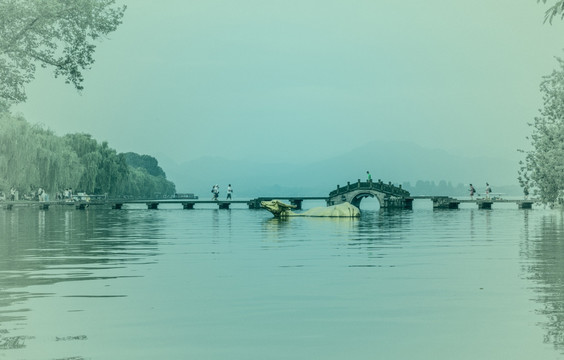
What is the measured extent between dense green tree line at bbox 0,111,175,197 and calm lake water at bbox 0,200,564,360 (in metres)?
52.9

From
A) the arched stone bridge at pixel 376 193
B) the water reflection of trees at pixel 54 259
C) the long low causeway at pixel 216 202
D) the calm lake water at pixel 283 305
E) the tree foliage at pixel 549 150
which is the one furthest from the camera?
the arched stone bridge at pixel 376 193

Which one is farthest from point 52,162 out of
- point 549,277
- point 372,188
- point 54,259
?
point 549,277

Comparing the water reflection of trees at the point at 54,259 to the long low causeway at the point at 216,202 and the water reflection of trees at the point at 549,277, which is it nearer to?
the water reflection of trees at the point at 549,277

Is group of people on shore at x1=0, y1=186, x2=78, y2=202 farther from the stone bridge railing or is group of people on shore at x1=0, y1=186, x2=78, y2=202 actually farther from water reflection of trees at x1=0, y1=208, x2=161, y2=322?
water reflection of trees at x1=0, y1=208, x2=161, y2=322

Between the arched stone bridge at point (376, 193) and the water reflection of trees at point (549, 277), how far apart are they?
232 feet

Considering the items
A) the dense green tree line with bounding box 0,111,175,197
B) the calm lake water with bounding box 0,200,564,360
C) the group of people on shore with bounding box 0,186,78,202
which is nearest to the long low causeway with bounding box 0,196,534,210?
the group of people on shore with bounding box 0,186,78,202

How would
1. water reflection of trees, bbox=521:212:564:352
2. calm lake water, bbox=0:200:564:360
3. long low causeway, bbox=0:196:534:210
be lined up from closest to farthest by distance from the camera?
calm lake water, bbox=0:200:564:360 < water reflection of trees, bbox=521:212:564:352 < long low causeway, bbox=0:196:534:210

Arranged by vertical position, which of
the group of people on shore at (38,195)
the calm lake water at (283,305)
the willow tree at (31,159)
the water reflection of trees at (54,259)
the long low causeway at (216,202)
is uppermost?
the willow tree at (31,159)

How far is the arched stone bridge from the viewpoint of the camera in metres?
100

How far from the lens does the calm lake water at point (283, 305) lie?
8.77m

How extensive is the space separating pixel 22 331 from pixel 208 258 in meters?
11.8

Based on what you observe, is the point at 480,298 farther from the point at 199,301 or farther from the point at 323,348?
the point at 323,348

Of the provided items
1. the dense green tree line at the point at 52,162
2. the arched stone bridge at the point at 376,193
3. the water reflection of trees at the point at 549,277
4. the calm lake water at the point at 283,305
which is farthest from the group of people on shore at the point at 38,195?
the calm lake water at the point at 283,305

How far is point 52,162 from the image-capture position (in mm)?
79125
